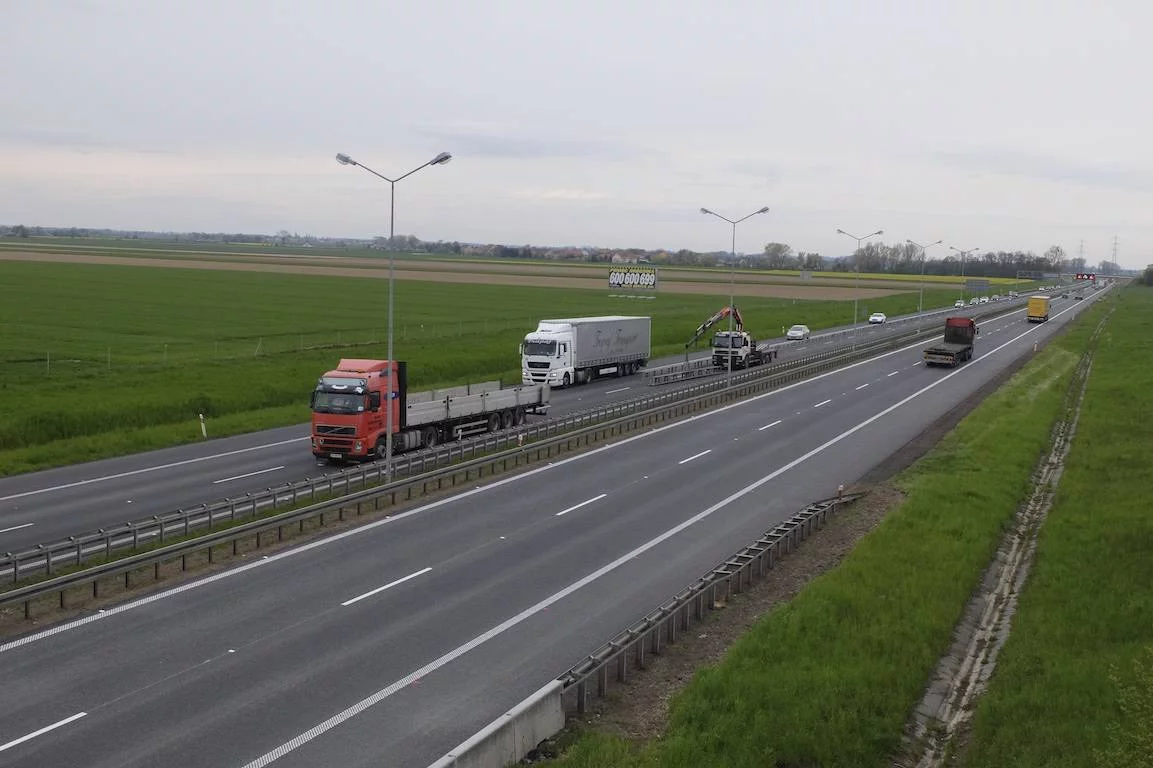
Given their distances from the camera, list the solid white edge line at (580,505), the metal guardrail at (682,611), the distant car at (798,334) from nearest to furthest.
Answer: the metal guardrail at (682,611)
the solid white edge line at (580,505)
the distant car at (798,334)

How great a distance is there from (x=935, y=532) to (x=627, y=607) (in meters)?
10.4

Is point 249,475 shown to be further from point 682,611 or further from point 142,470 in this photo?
point 682,611

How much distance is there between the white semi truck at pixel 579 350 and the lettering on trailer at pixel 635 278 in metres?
85.3

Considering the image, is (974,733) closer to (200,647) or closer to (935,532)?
(935,532)

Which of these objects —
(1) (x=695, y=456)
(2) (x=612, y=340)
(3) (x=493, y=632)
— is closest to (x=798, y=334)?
(2) (x=612, y=340)

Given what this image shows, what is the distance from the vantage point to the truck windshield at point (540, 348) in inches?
2340

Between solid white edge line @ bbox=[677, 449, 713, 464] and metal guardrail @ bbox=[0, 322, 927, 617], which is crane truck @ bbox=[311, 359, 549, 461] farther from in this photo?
solid white edge line @ bbox=[677, 449, 713, 464]

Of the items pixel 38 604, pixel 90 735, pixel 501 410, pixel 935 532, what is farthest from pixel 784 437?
pixel 90 735

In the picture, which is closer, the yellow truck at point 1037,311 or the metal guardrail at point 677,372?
the metal guardrail at point 677,372

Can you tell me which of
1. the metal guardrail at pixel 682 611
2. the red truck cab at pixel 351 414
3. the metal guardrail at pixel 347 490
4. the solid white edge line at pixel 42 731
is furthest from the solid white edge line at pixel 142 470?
the metal guardrail at pixel 682 611

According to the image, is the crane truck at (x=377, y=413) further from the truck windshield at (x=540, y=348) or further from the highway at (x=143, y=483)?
the truck windshield at (x=540, y=348)

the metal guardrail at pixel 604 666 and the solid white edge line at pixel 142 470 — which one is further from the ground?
the metal guardrail at pixel 604 666

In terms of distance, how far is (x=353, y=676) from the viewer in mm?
17375

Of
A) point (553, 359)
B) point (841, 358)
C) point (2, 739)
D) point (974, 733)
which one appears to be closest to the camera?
point (2, 739)
